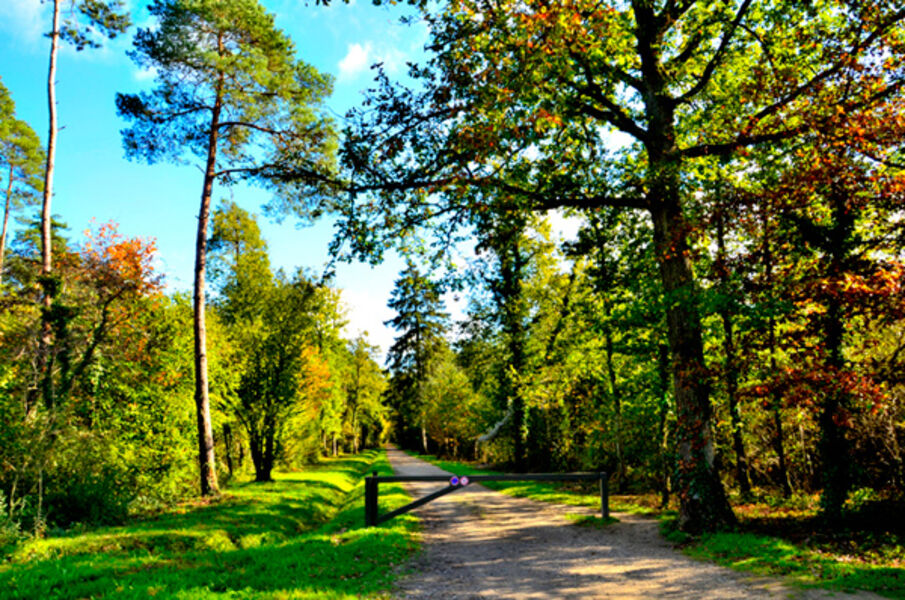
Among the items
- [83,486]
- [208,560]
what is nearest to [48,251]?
[83,486]

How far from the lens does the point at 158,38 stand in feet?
47.5

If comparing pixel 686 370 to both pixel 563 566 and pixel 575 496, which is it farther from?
pixel 575 496

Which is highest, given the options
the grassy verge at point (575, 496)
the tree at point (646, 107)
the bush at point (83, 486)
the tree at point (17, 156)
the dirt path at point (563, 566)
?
the tree at point (17, 156)

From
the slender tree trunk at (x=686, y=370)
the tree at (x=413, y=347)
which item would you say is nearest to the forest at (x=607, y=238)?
the slender tree trunk at (x=686, y=370)

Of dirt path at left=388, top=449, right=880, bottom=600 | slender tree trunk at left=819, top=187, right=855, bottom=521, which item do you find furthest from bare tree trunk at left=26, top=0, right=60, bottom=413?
slender tree trunk at left=819, top=187, right=855, bottom=521

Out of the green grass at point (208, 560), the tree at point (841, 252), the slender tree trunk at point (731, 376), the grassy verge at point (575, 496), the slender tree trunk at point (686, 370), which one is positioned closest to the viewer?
the green grass at point (208, 560)

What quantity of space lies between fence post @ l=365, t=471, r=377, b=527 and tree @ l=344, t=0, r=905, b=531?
5.24m

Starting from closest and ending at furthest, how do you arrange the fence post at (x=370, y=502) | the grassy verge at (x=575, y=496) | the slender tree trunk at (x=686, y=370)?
the slender tree trunk at (x=686, y=370)
the fence post at (x=370, y=502)
the grassy verge at (x=575, y=496)

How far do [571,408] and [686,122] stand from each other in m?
13.4

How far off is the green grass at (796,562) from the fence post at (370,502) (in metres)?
5.99

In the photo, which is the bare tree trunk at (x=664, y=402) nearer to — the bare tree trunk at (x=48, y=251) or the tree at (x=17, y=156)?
the bare tree trunk at (x=48, y=251)

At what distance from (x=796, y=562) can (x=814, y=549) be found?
3.84 feet

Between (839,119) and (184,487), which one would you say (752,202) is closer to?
(839,119)

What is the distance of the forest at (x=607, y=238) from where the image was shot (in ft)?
25.1
